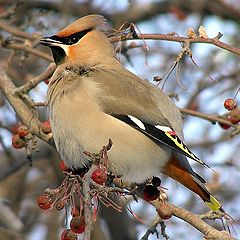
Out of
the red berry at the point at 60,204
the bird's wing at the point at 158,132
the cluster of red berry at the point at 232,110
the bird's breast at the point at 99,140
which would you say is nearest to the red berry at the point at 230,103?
the cluster of red berry at the point at 232,110

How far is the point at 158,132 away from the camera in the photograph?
3469mm

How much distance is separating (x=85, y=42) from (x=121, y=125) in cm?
64

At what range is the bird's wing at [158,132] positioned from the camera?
3.39m

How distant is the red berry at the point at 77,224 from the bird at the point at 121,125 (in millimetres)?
653

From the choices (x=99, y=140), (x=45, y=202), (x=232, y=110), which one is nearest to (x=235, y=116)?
(x=232, y=110)

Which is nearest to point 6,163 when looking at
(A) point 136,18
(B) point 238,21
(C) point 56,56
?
(C) point 56,56

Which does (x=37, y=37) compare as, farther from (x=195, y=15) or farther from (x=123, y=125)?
(x=195, y=15)

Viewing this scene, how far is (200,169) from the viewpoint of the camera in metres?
5.80

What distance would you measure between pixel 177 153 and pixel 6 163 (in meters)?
1.54

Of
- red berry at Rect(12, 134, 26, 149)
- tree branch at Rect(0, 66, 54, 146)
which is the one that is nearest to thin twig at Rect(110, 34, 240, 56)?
tree branch at Rect(0, 66, 54, 146)

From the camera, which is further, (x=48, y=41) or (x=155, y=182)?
(x=48, y=41)

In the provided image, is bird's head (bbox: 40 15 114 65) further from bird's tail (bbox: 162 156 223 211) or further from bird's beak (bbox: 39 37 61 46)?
bird's tail (bbox: 162 156 223 211)

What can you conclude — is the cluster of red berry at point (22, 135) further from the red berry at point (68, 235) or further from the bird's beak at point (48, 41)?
the red berry at point (68, 235)

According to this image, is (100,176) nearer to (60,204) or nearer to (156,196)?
(60,204)
